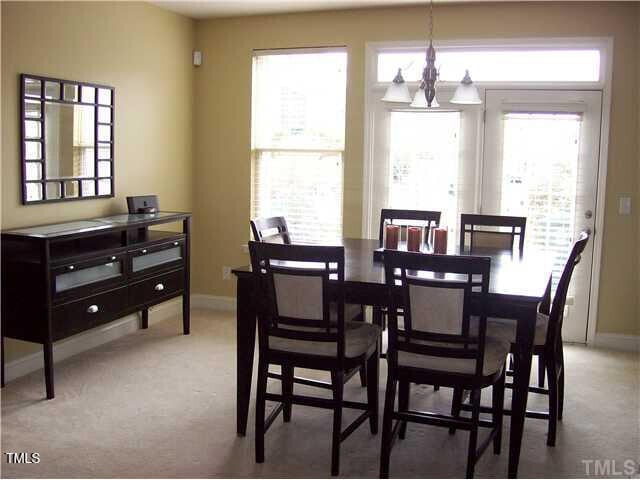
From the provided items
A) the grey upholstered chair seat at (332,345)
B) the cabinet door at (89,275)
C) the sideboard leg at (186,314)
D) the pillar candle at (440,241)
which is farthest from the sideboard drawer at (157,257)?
the pillar candle at (440,241)

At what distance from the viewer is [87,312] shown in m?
4.17

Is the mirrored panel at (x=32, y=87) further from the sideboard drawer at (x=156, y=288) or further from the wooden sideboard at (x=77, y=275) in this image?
the sideboard drawer at (x=156, y=288)

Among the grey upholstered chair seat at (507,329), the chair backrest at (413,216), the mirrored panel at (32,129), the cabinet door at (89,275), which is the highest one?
the mirrored panel at (32,129)

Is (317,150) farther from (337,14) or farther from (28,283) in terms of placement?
(28,283)

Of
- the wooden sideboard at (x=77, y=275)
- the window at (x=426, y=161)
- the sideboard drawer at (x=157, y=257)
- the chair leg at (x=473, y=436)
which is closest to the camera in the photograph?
the chair leg at (x=473, y=436)

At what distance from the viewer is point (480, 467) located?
124 inches

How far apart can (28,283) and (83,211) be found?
976 mm

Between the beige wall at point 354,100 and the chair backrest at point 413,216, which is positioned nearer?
the chair backrest at point 413,216

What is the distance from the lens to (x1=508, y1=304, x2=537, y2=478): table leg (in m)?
2.94

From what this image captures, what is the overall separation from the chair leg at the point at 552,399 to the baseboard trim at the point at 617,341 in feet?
6.71

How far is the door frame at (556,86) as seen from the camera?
502 centimetres

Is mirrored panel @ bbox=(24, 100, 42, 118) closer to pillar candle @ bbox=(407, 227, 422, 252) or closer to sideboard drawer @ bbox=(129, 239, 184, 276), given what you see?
sideboard drawer @ bbox=(129, 239, 184, 276)

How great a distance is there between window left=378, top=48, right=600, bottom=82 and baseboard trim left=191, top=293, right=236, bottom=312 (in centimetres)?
241

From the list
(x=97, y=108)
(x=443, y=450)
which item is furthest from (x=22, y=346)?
(x=443, y=450)
